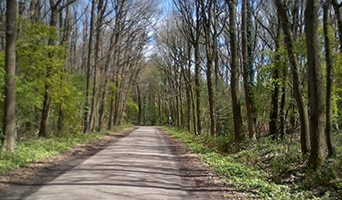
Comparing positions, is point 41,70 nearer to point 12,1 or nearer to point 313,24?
point 12,1

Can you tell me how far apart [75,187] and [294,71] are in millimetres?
7750

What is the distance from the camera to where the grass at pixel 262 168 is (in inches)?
327

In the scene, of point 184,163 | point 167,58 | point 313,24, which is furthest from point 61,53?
point 167,58

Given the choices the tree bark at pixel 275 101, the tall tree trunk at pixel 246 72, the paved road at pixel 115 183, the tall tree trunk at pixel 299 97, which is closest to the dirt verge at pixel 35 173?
the paved road at pixel 115 183

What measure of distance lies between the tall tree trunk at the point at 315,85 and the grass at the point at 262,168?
2.86ft

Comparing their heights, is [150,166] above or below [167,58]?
below

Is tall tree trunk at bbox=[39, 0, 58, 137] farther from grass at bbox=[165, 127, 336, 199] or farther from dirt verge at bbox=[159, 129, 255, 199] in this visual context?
dirt verge at bbox=[159, 129, 255, 199]

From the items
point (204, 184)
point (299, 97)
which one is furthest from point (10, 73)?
point (299, 97)

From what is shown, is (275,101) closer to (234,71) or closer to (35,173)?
(234,71)

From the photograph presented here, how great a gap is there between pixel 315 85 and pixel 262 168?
150 inches

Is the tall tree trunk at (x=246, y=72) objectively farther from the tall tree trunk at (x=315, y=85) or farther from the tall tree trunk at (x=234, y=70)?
the tall tree trunk at (x=315, y=85)

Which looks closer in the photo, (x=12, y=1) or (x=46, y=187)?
(x=46, y=187)

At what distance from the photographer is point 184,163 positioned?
13.5 metres

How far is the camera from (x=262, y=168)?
478 inches
